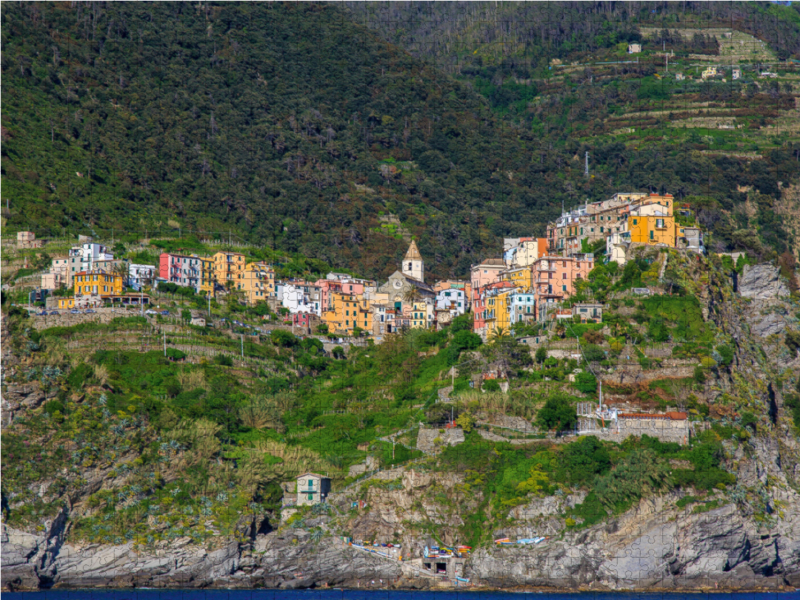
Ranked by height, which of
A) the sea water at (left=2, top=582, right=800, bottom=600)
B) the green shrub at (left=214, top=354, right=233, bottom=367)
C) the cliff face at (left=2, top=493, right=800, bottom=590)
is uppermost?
the green shrub at (left=214, top=354, right=233, bottom=367)

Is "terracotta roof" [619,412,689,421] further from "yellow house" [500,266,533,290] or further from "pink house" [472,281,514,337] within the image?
"yellow house" [500,266,533,290]

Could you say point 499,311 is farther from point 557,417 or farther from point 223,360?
point 223,360

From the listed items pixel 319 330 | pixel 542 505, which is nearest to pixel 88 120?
pixel 319 330

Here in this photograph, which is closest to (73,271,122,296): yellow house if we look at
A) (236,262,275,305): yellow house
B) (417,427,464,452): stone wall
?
(236,262,275,305): yellow house

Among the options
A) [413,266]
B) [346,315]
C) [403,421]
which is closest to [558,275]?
[403,421]

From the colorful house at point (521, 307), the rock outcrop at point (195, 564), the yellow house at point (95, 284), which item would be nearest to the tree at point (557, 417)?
the rock outcrop at point (195, 564)
